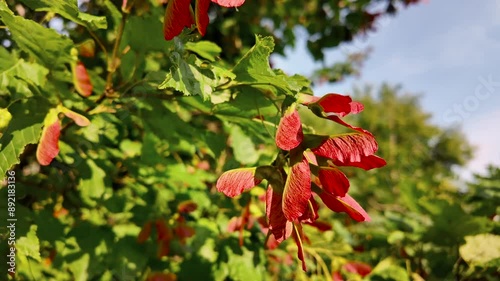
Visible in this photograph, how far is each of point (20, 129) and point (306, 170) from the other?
58 centimetres

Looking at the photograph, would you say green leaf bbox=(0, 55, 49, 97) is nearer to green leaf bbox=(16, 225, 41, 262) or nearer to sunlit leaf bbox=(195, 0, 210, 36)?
green leaf bbox=(16, 225, 41, 262)

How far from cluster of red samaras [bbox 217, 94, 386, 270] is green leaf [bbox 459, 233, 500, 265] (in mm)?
798

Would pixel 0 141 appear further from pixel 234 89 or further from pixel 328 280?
pixel 328 280

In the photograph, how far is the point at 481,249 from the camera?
133cm

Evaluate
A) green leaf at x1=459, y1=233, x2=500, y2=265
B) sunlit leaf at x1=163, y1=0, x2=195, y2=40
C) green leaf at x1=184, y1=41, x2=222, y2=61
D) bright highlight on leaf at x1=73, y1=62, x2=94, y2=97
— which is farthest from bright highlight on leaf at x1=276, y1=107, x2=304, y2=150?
green leaf at x1=459, y1=233, x2=500, y2=265

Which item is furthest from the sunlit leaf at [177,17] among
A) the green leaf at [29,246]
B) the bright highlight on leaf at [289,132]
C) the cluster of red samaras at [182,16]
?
the green leaf at [29,246]

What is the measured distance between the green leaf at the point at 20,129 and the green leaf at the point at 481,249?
124 cm

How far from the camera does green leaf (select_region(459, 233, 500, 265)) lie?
1.30 meters

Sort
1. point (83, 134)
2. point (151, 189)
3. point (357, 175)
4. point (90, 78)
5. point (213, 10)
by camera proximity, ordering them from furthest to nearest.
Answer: point (357, 175), point (213, 10), point (151, 189), point (83, 134), point (90, 78)

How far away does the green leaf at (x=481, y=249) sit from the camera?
130 centimetres

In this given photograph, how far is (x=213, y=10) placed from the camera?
225 centimetres

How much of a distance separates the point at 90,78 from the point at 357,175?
13.4ft

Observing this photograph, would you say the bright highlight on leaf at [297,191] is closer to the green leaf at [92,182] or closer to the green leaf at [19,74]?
the green leaf at [19,74]

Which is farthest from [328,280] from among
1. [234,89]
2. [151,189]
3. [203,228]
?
[234,89]
